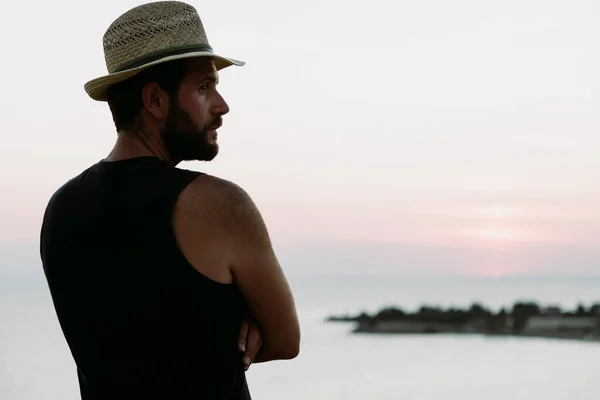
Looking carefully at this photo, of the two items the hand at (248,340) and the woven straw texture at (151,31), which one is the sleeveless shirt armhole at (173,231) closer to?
the hand at (248,340)

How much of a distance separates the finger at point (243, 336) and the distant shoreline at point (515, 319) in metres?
55.4

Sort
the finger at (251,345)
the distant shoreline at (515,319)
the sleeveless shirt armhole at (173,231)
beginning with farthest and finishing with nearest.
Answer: the distant shoreline at (515,319), the finger at (251,345), the sleeveless shirt armhole at (173,231)

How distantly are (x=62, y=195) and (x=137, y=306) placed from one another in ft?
1.19

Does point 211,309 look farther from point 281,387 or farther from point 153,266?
point 281,387

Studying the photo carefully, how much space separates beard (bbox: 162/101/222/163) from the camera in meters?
2.32

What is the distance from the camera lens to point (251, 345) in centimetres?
227

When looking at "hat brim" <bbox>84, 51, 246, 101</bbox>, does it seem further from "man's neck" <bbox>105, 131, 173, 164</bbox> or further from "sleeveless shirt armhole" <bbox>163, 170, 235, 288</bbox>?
"sleeveless shirt armhole" <bbox>163, 170, 235, 288</bbox>

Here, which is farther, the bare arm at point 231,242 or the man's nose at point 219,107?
the man's nose at point 219,107

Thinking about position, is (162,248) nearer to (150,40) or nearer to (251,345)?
(251,345)

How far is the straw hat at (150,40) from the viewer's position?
2.33 m

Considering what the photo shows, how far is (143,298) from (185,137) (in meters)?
0.39

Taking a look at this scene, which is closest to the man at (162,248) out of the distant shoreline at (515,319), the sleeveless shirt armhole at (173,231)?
the sleeveless shirt armhole at (173,231)

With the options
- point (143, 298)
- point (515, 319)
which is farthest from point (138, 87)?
point (515, 319)

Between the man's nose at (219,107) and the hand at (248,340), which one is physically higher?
the man's nose at (219,107)
